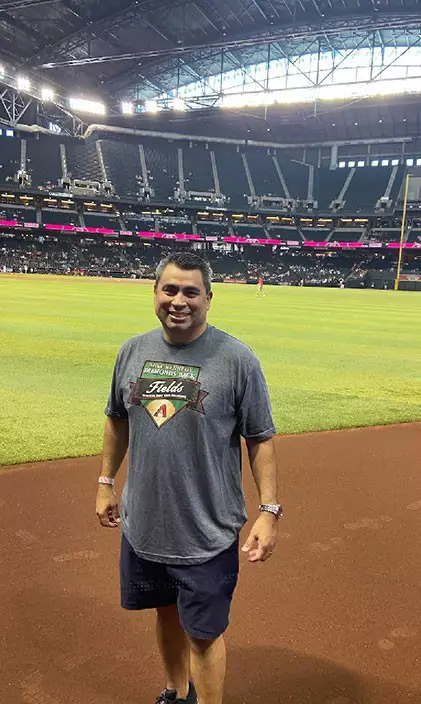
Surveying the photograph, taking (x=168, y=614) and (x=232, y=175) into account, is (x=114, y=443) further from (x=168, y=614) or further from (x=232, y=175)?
(x=232, y=175)

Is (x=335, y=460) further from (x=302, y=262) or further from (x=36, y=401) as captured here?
(x=302, y=262)

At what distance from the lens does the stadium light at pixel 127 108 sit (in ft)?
229

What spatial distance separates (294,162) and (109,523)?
9061 cm

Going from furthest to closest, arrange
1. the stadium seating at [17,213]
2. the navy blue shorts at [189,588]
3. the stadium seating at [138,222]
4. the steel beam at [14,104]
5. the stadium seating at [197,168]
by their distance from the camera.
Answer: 1. the stadium seating at [197,168]
2. the stadium seating at [138,222]
3. the stadium seating at [17,213]
4. the steel beam at [14,104]
5. the navy blue shorts at [189,588]

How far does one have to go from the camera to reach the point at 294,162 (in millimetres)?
86000

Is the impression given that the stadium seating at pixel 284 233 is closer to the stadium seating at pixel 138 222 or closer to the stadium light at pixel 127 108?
the stadium seating at pixel 138 222

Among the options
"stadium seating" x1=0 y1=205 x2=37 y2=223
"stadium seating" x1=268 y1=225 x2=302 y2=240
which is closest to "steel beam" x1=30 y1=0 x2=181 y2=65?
"stadium seating" x1=0 y1=205 x2=37 y2=223

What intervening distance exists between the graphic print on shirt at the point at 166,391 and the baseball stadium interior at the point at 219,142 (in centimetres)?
5375

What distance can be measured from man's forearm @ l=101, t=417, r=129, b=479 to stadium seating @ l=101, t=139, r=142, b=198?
8023 cm

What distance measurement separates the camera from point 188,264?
238 cm

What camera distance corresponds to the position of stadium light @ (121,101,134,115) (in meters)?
69.8

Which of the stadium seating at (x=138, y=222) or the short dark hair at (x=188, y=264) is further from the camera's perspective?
the stadium seating at (x=138, y=222)

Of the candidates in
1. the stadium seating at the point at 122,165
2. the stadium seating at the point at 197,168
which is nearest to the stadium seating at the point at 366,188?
the stadium seating at the point at 197,168

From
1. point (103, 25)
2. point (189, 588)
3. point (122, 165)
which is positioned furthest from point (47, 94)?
point (189, 588)
